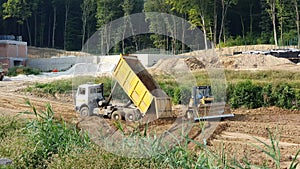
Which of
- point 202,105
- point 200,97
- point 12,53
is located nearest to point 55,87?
point 200,97

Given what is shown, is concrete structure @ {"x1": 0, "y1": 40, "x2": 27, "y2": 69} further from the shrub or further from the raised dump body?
the shrub

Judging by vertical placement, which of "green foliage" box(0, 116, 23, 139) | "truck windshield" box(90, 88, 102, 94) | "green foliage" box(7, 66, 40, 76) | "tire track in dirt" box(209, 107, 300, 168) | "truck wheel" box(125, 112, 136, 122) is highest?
"green foliage" box(7, 66, 40, 76)

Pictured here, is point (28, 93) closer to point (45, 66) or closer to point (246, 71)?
point (246, 71)

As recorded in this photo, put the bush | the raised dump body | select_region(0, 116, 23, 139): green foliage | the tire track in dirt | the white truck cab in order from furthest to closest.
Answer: the bush < the white truck cab < the raised dump body < the tire track in dirt < select_region(0, 116, 23, 139): green foliage

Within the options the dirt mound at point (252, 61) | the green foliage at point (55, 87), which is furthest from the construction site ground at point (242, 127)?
the dirt mound at point (252, 61)

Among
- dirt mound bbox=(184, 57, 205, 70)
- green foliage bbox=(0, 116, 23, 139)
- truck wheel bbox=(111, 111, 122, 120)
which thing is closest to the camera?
green foliage bbox=(0, 116, 23, 139)

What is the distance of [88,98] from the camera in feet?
37.0

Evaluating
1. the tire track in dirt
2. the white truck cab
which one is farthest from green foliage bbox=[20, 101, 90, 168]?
the white truck cab

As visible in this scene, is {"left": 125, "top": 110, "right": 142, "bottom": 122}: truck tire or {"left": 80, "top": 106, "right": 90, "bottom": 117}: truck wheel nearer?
{"left": 125, "top": 110, "right": 142, "bottom": 122}: truck tire

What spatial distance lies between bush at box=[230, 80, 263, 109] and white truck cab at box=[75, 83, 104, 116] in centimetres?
561

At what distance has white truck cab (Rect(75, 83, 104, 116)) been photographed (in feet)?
36.8

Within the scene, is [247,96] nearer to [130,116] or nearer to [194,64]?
[130,116]

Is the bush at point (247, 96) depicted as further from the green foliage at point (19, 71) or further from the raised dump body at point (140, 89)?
the green foliage at point (19, 71)

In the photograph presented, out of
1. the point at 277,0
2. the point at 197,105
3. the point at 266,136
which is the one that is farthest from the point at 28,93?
the point at 277,0
